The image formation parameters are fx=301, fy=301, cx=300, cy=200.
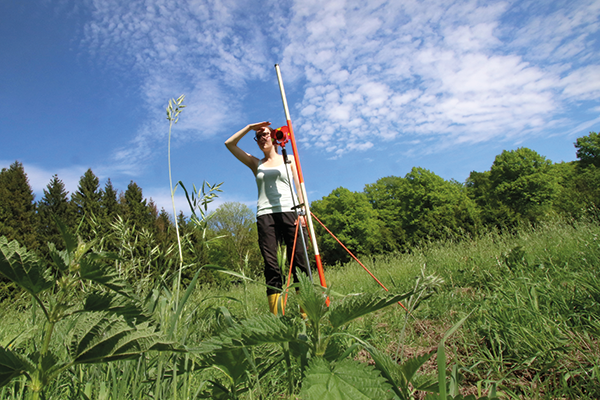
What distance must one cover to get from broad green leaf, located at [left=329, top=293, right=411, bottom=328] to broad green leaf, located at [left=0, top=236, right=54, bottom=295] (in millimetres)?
509

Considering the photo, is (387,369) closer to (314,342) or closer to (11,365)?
(314,342)

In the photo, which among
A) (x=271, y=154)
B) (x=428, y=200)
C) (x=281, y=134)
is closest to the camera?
(x=281, y=134)

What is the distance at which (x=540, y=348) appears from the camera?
1.57 m

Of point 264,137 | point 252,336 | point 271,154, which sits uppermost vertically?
point 264,137

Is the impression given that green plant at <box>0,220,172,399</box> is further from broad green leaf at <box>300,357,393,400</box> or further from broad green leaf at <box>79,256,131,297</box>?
broad green leaf at <box>300,357,393,400</box>

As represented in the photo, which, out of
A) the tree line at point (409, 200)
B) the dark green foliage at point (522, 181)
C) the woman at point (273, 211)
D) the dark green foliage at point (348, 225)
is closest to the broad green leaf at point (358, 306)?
the woman at point (273, 211)

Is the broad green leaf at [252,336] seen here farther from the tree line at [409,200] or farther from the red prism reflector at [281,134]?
the tree line at [409,200]

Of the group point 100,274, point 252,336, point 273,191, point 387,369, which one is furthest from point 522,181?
point 100,274

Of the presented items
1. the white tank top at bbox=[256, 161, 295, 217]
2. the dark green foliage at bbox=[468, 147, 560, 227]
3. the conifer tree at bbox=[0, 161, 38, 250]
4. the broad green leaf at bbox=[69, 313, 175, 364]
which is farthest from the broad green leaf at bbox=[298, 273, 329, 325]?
the dark green foliage at bbox=[468, 147, 560, 227]

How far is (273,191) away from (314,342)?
300cm

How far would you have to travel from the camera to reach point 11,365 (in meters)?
0.44

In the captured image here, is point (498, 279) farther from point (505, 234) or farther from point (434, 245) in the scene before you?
point (434, 245)

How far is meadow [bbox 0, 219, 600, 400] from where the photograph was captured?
1.71 ft

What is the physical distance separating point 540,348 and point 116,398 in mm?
1920
